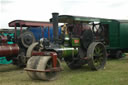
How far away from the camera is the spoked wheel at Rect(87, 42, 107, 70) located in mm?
7016

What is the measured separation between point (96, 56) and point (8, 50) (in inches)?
129

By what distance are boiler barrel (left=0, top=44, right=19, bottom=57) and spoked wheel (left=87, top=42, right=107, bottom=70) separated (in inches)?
114

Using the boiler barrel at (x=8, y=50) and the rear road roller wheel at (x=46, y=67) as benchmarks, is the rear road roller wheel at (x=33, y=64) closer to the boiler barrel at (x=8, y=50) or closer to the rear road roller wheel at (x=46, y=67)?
the rear road roller wheel at (x=46, y=67)

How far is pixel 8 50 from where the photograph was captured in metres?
7.83

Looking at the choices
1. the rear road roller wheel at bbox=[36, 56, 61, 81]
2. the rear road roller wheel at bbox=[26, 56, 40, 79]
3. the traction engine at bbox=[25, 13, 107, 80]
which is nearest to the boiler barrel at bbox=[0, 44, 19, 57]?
the traction engine at bbox=[25, 13, 107, 80]

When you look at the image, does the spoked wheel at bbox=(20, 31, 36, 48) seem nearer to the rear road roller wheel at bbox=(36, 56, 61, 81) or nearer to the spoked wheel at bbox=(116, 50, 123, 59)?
the rear road roller wheel at bbox=(36, 56, 61, 81)

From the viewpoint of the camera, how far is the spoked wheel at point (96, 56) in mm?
7016

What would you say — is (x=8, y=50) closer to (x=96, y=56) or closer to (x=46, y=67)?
(x=46, y=67)

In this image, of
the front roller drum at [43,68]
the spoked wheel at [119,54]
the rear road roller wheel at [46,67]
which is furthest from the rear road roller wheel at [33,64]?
the spoked wheel at [119,54]

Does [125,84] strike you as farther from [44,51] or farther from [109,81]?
[44,51]

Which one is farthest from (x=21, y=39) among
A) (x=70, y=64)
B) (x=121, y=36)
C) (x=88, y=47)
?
(x=121, y=36)

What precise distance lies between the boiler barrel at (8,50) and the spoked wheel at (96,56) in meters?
2.90

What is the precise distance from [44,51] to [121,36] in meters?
6.37

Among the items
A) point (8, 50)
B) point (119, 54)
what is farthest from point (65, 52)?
point (119, 54)
